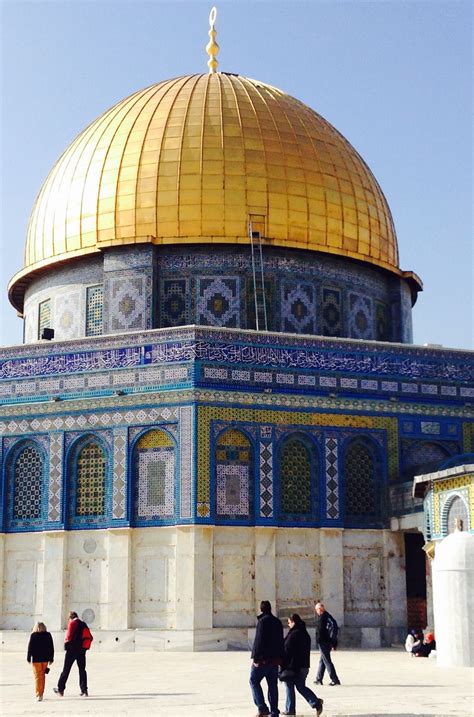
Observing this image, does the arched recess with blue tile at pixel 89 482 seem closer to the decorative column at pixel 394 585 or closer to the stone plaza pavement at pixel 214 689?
the stone plaza pavement at pixel 214 689

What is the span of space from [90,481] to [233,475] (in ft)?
7.99

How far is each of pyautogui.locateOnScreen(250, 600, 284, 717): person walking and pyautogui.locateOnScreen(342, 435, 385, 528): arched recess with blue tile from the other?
397 inches

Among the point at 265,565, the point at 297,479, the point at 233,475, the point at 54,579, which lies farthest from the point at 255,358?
the point at 54,579

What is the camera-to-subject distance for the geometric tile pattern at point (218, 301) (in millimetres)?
20953

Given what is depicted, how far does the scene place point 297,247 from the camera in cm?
2162

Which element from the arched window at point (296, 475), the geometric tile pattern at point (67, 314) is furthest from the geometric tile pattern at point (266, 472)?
the geometric tile pattern at point (67, 314)

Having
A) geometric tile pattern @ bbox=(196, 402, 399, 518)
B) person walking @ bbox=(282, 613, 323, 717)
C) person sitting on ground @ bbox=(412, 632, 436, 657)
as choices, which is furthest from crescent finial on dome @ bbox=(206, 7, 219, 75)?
person walking @ bbox=(282, 613, 323, 717)

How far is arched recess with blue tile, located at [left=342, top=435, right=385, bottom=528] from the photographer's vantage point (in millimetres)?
19062

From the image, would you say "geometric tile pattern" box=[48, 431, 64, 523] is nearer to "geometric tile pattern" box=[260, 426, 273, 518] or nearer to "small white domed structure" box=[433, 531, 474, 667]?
"geometric tile pattern" box=[260, 426, 273, 518]

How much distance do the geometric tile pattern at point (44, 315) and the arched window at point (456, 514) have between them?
30.9 feet

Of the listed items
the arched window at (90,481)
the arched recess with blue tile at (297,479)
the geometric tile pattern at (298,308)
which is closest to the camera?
the arched recess with blue tile at (297,479)

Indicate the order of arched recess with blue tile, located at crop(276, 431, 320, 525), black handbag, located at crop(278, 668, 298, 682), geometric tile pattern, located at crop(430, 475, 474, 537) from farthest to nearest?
arched recess with blue tile, located at crop(276, 431, 320, 525), geometric tile pattern, located at crop(430, 475, 474, 537), black handbag, located at crop(278, 668, 298, 682)

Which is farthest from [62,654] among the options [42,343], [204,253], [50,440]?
[204,253]

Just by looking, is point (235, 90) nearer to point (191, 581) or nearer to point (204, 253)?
point (204, 253)
